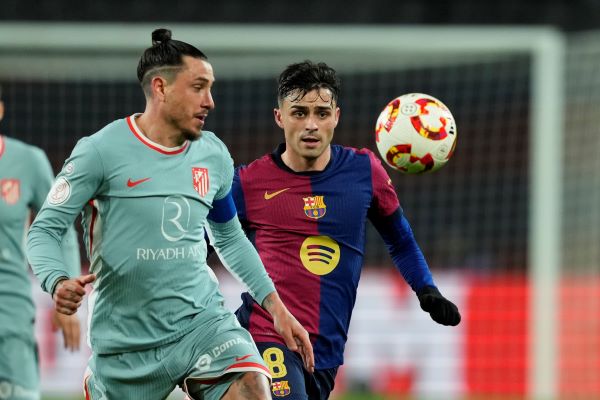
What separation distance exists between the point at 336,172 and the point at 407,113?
0.43m

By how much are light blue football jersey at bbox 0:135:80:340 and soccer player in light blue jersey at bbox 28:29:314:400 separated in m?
1.41

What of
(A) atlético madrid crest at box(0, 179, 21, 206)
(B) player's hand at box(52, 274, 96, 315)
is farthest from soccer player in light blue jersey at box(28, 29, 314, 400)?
(A) atlético madrid crest at box(0, 179, 21, 206)

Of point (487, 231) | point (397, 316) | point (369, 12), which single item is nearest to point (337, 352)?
point (397, 316)

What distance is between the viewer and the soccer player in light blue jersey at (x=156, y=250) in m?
4.50

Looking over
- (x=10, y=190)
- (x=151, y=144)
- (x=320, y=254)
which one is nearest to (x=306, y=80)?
(x=320, y=254)

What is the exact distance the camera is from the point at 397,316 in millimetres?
11523

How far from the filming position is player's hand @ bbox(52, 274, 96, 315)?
412 centimetres

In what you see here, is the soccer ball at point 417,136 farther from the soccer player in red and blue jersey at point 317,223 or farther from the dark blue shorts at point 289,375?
the dark blue shorts at point 289,375

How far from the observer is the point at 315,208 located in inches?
217

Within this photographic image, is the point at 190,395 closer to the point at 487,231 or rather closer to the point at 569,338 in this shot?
the point at 569,338

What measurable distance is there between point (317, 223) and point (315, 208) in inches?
2.8

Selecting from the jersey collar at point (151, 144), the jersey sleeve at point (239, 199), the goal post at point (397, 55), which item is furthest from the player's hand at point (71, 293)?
the goal post at point (397, 55)

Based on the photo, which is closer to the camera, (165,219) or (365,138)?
(165,219)

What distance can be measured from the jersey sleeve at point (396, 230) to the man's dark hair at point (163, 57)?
3.98 feet
